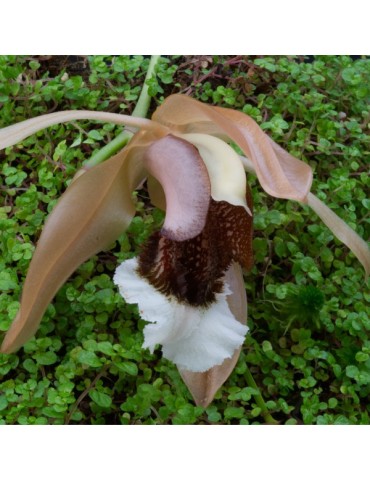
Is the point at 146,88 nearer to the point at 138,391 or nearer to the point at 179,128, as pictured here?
the point at 179,128

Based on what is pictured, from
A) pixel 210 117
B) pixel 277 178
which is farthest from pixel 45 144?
pixel 277 178

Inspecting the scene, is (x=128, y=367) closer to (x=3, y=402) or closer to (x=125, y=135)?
(x=3, y=402)

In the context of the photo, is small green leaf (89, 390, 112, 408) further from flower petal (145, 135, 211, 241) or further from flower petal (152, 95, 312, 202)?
flower petal (152, 95, 312, 202)

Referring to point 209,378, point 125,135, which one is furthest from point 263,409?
point 125,135

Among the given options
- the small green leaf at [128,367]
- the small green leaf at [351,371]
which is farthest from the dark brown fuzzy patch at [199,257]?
the small green leaf at [351,371]

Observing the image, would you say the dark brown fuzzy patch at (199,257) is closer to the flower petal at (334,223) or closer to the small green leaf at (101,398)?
the flower petal at (334,223)
